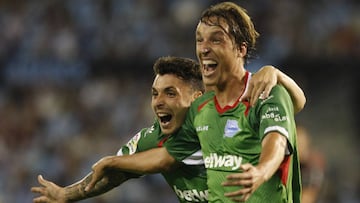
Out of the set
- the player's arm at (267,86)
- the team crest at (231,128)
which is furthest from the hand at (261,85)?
the team crest at (231,128)

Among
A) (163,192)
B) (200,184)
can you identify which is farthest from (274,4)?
(200,184)

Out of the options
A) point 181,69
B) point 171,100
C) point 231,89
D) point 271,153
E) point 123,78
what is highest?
point 123,78

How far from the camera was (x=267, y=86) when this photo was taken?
15.5 feet

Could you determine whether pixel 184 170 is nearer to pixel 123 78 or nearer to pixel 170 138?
pixel 170 138

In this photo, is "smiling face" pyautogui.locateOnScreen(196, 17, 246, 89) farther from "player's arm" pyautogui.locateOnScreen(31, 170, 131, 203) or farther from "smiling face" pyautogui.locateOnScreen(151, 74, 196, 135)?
"player's arm" pyautogui.locateOnScreen(31, 170, 131, 203)

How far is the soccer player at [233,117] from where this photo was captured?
461cm

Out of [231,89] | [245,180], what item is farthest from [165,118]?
[245,180]

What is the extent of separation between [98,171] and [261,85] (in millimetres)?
1321

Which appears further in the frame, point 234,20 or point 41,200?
point 41,200

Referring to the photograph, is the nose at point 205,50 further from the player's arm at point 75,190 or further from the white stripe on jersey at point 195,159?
the player's arm at point 75,190

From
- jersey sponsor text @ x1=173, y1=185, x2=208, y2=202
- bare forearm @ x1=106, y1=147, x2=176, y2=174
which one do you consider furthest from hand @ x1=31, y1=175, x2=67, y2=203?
jersey sponsor text @ x1=173, y1=185, x2=208, y2=202

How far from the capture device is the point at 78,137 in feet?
41.9

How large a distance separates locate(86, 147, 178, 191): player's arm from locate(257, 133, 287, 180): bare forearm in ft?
3.39

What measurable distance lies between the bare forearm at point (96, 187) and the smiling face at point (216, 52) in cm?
107
